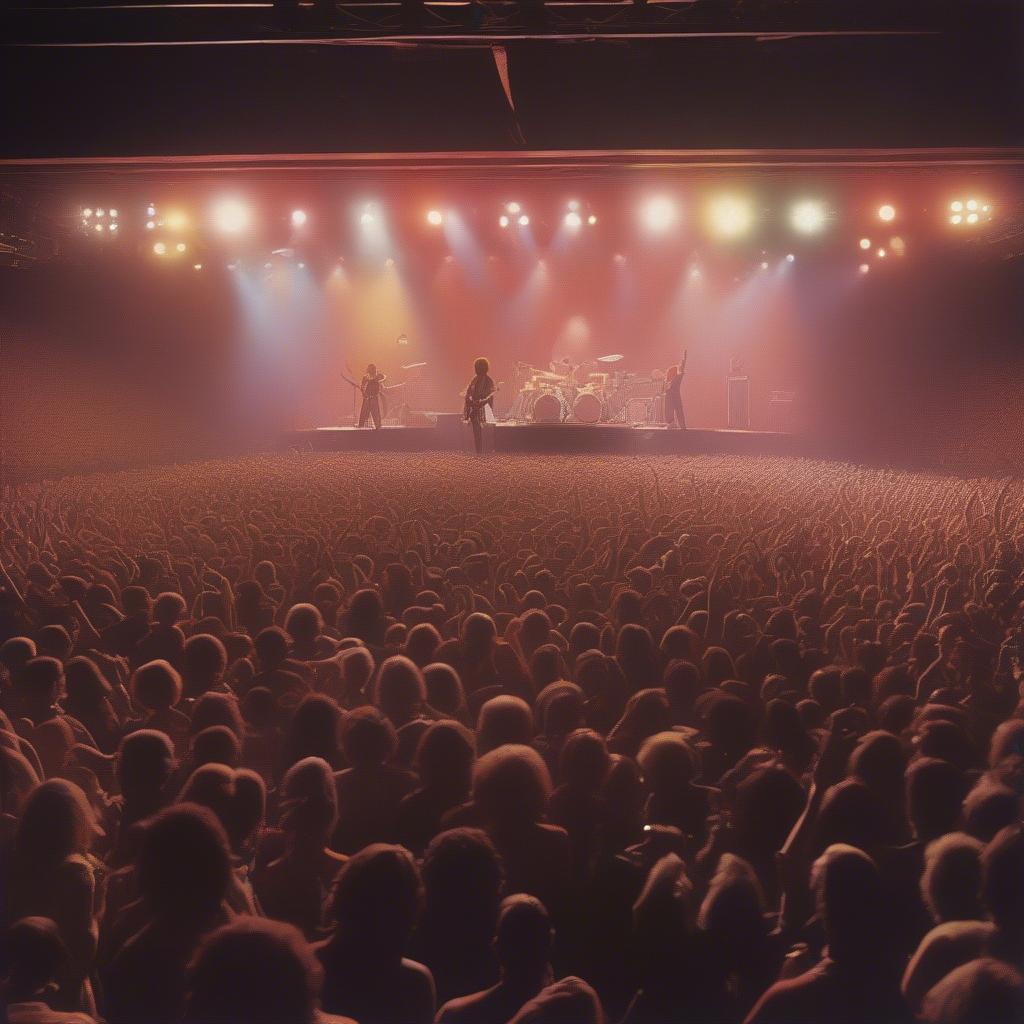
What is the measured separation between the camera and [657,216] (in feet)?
101

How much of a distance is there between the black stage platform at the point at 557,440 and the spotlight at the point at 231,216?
19.9 feet

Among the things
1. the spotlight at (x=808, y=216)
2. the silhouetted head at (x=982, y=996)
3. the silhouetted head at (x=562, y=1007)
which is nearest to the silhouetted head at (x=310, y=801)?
the silhouetted head at (x=562, y=1007)

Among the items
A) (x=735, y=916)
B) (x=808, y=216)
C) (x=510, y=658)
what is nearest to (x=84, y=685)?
(x=510, y=658)

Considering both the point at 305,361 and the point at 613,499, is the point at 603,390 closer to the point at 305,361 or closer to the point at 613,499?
the point at 305,361

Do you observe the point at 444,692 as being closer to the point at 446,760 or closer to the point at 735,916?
the point at 446,760

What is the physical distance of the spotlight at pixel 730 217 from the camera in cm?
2326

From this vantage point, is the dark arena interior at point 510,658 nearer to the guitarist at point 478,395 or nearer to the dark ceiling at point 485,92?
the dark ceiling at point 485,92

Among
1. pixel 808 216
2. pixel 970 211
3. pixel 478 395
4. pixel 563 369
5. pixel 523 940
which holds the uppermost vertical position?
pixel 808 216

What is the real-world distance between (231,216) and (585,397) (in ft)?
34.5

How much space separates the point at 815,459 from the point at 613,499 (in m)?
11.2

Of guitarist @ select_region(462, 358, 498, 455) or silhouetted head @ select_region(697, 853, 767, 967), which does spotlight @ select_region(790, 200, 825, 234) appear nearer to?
guitarist @ select_region(462, 358, 498, 455)

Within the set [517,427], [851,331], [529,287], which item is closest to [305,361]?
[529,287]

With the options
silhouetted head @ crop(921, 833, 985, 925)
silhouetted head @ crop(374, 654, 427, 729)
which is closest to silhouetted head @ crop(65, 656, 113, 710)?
silhouetted head @ crop(374, 654, 427, 729)

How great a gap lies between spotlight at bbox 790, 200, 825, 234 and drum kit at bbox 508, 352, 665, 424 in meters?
5.71
